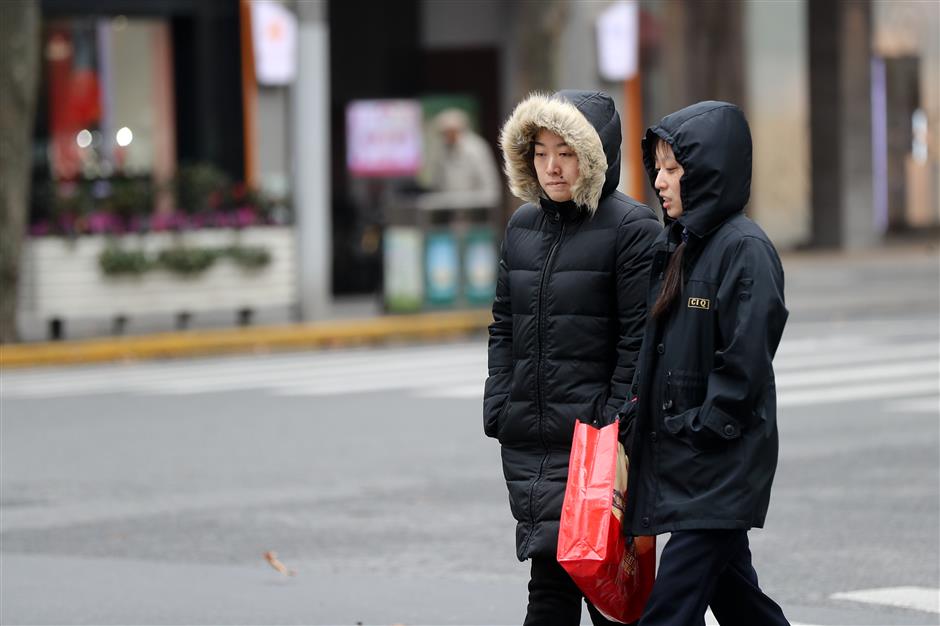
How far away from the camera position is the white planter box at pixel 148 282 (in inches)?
706

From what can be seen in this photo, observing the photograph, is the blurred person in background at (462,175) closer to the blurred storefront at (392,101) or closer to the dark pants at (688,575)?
the blurred storefront at (392,101)

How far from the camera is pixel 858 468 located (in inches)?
396

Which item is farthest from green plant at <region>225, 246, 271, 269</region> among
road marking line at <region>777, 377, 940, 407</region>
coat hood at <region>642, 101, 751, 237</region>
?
coat hood at <region>642, 101, 751, 237</region>

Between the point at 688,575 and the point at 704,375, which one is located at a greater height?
the point at 704,375

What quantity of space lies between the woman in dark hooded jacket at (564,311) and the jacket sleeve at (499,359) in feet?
0.11

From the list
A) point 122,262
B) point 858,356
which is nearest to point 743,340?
point 858,356

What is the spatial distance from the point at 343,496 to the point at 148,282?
31.1ft

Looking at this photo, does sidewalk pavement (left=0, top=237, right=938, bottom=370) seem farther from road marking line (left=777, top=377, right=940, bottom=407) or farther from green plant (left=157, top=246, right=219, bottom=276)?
road marking line (left=777, top=377, right=940, bottom=407)

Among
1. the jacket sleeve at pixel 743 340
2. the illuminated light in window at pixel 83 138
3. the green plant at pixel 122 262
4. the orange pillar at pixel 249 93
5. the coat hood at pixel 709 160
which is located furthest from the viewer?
the illuminated light in window at pixel 83 138

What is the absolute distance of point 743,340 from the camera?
4.55 m

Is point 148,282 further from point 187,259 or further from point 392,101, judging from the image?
point 392,101

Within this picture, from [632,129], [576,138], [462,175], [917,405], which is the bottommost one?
[917,405]

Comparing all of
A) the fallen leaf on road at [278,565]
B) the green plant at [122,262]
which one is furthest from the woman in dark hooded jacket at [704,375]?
the green plant at [122,262]

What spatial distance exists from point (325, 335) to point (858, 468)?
8621mm
